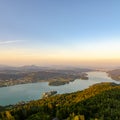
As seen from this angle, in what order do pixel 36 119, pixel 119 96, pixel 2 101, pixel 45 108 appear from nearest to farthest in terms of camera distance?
pixel 36 119, pixel 45 108, pixel 119 96, pixel 2 101

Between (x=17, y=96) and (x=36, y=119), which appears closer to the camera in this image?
(x=36, y=119)

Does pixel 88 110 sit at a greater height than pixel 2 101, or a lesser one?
greater

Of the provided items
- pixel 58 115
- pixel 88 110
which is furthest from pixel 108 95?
pixel 58 115

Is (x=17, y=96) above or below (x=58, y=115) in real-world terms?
below

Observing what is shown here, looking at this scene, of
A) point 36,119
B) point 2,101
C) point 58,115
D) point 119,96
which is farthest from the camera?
point 2,101

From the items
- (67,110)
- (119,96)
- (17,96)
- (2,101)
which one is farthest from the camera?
(17,96)

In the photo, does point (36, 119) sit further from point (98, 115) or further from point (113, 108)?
point (113, 108)

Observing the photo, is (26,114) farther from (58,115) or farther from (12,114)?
(58,115)

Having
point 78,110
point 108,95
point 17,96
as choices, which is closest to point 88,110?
point 78,110

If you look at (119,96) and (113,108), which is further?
(119,96)
